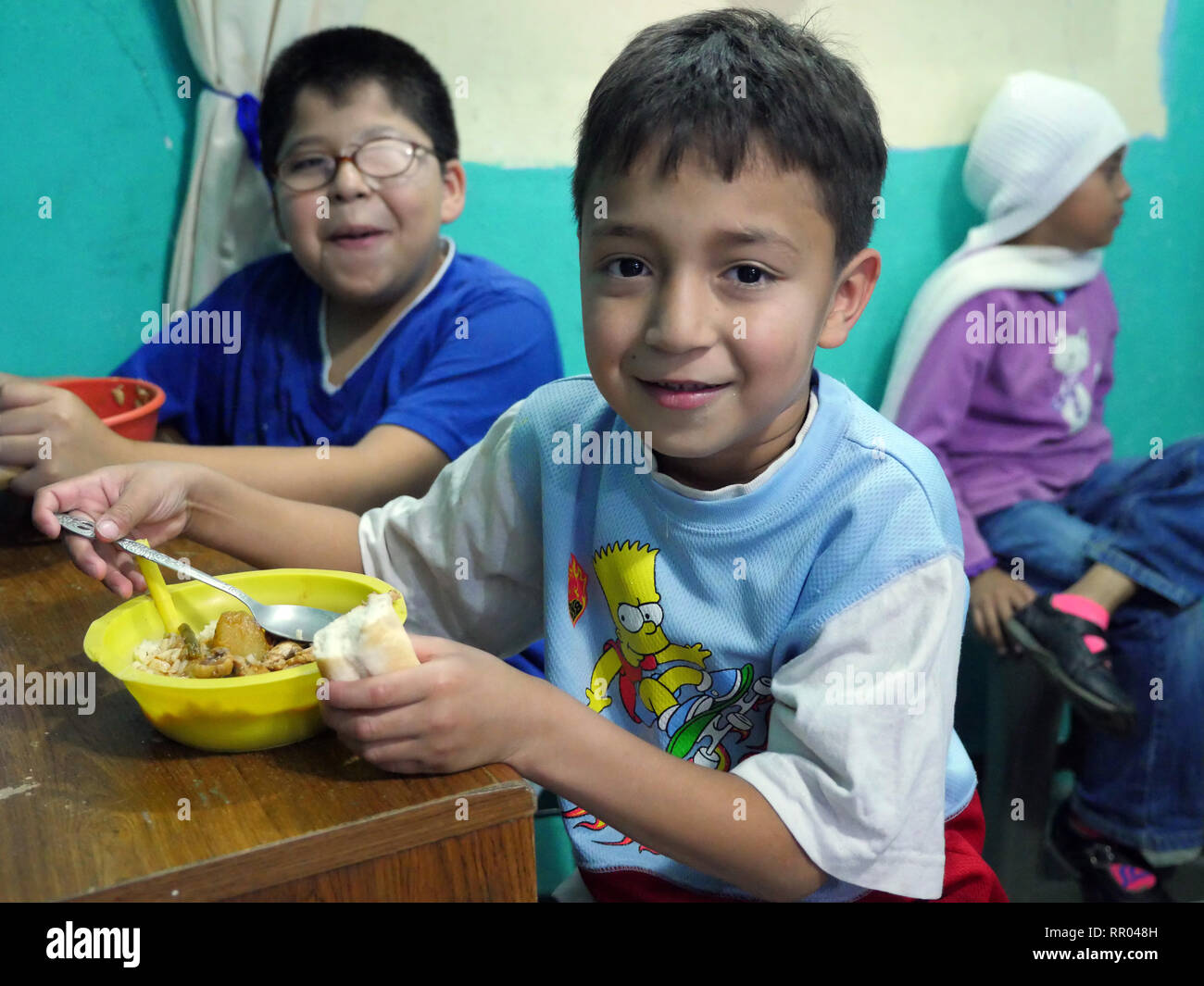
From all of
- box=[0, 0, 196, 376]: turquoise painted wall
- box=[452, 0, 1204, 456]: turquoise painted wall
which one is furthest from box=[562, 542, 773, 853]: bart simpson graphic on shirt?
box=[0, 0, 196, 376]: turquoise painted wall

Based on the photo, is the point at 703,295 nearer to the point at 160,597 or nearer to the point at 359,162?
the point at 160,597

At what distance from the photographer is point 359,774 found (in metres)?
0.69

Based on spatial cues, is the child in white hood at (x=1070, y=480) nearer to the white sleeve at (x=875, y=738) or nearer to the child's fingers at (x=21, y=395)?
the white sleeve at (x=875, y=738)

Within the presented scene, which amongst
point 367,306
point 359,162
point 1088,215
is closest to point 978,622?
point 1088,215

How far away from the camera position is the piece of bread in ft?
2.15

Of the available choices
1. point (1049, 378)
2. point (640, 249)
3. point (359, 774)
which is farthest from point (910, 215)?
point (359, 774)

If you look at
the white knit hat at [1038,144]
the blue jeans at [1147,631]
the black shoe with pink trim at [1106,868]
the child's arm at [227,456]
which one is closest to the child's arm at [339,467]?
the child's arm at [227,456]

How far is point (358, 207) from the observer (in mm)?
1582

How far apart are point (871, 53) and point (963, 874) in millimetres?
1737

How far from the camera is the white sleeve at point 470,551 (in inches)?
40.1

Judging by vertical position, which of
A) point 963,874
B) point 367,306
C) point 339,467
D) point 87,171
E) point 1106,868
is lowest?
point 1106,868

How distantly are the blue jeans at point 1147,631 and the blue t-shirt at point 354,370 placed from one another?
40.7 inches
